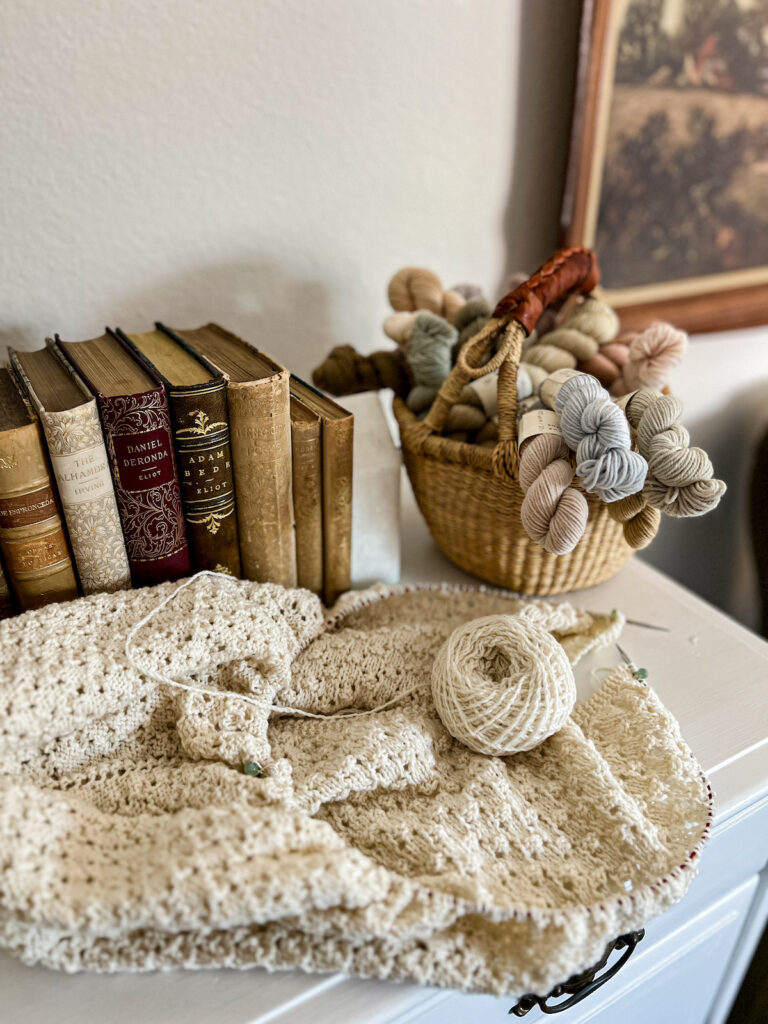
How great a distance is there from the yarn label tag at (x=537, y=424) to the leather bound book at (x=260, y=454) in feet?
0.63

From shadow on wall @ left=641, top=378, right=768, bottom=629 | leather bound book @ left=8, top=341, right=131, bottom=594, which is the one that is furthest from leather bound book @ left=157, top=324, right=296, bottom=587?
shadow on wall @ left=641, top=378, right=768, bottom=629

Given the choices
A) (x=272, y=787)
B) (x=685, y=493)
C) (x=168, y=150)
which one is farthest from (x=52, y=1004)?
(x=168, y=150)

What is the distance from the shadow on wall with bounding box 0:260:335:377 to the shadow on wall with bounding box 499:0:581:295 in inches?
11.0

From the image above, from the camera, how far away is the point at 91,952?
1.30ft

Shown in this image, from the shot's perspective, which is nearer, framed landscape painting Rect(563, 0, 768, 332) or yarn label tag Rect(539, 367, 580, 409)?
yarn label tag Rect(539, 367, 580, 409)

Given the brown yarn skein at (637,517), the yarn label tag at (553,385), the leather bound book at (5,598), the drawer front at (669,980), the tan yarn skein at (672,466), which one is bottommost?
the drawer front at (669,980)

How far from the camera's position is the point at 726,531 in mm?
1358

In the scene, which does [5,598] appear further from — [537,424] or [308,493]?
[537,424]

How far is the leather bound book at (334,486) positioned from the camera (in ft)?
1.90

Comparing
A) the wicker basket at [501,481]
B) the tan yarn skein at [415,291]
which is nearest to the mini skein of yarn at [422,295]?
the tan yarn skein at [415,291]

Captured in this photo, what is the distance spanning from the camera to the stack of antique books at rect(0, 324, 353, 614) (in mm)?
497

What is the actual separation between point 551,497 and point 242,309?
1.49ft

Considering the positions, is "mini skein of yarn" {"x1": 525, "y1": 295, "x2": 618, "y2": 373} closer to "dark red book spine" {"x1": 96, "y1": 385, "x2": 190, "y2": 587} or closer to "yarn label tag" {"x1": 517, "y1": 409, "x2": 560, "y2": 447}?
"yarn label tag" {"x1": 517, "y1": 409, "x2": 560, "y2": 447}

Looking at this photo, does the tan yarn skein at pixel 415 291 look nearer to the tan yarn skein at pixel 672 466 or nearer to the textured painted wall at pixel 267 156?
the textured painted wall at pixel 267 156
